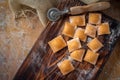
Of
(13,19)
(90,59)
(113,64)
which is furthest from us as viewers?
(13,19)

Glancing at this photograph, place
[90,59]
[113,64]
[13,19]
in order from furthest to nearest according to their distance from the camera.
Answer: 1. [13,19]
2. [113,64]
3. [90,59]

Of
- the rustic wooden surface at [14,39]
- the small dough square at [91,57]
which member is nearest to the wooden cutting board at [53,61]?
the small dough square at [91,57]

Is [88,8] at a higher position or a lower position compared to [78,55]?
higher

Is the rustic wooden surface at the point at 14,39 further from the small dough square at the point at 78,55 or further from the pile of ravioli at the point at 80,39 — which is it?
the small dough square at the point at 78,55

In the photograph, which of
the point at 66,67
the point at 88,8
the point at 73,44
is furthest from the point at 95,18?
the point at 66,67

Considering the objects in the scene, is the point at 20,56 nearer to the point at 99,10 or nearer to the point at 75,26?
the point at 75,26

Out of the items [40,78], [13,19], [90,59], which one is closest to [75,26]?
[90,59]

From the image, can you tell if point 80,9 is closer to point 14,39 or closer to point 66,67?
point 66,67
